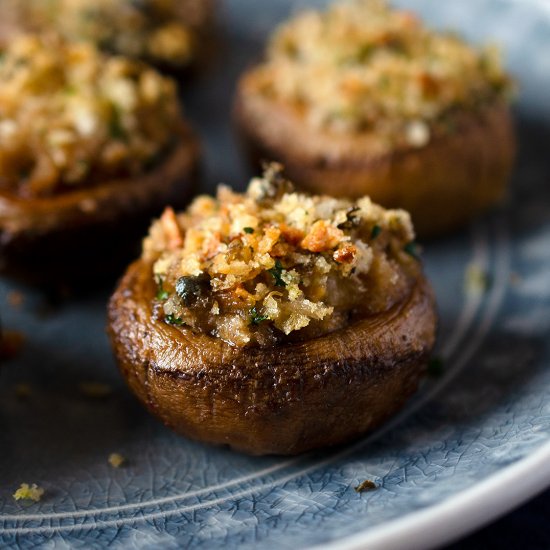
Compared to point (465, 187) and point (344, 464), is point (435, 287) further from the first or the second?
point (344, 464)

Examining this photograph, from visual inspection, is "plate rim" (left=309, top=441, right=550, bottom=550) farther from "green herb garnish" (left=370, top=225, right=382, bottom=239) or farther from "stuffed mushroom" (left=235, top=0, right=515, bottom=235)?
"stuffed mushroom" (left=235, top=0, right=515, bottom=235)

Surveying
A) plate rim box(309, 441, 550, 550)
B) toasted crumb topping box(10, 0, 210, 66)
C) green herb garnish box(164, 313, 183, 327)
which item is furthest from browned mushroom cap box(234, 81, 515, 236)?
plate rim box(309, 441, 550, 550)

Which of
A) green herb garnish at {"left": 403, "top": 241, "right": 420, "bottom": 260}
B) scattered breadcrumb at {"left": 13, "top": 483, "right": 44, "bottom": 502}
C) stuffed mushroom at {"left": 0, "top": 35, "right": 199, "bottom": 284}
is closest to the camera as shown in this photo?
scattered breadcrumb at {"left": 13, "top": 483, "right": 44, "bottom": 502}

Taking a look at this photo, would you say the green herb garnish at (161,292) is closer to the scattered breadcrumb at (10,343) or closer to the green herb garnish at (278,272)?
the green herb garnish at (278,272)

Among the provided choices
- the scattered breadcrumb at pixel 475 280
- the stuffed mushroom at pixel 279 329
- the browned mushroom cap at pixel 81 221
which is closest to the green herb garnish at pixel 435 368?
the stuffed mushroom at pixel 279 329

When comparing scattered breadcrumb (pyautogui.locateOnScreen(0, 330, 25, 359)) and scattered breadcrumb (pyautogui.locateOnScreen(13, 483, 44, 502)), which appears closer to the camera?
scattered breadcrumb (pyautogui.locateOnScreen(13, 483, 44, 502))

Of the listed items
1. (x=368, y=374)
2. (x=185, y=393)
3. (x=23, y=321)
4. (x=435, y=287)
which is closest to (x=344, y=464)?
(x=368, y=374)

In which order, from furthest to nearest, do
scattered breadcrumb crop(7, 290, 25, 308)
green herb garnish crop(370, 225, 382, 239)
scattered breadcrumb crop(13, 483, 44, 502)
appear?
scattered breadcrumb crop(7, 290, 25, 308)
green herb garnish crop(370, 225, 382, 239)
scattered breadcrumb crop(13, 483, 44, 502)

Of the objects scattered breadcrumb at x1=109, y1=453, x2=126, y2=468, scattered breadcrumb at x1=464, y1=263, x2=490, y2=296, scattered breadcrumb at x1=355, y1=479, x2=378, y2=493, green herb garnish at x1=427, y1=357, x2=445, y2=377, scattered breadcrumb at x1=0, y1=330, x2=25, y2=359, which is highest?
scattered breadcrumb at x1=464, y1=263, x2=490, y2=296
